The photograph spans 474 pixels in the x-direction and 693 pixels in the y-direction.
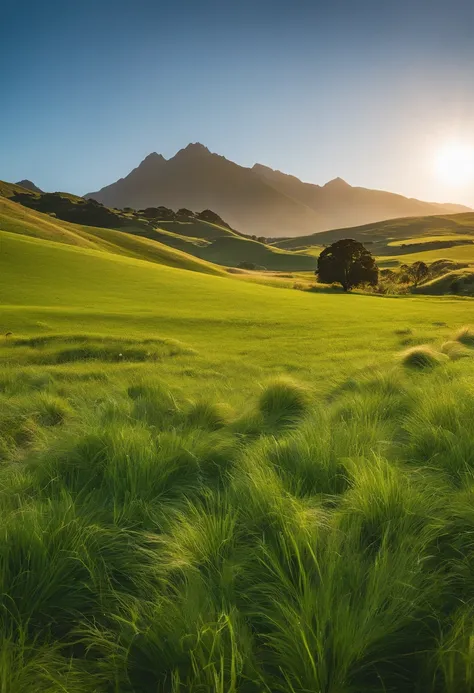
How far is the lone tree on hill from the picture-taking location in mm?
57188

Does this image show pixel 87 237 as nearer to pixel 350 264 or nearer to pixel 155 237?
pixel 350 264

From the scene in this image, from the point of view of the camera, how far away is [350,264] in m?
57.9

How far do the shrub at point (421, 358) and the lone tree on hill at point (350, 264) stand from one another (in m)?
49.1

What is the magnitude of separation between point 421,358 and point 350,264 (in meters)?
50.3

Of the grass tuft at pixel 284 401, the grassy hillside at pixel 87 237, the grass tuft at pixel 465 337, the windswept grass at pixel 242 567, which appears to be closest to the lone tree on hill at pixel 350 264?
the grassy hillside at pixel 87 237

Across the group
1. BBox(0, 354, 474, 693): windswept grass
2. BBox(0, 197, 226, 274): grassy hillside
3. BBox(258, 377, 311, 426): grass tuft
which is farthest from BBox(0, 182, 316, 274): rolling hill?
BBox(0, 354, 474, 693): windswept grass

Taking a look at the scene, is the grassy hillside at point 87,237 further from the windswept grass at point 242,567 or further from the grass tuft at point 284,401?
the windswept grass at point 242,567

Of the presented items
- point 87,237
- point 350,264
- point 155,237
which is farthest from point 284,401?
point 155,237

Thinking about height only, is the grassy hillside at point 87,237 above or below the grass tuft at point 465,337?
above

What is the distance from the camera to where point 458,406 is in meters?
4.93

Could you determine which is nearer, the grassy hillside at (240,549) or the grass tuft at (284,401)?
the grassy hillside at (240,549)

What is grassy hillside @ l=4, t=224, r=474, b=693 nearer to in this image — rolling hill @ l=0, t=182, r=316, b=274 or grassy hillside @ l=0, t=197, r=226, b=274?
grassy hillside @ l=0, t=197, r=226, b=274

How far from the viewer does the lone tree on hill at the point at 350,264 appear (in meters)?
57.2

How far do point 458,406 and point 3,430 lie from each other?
19.4 ft
